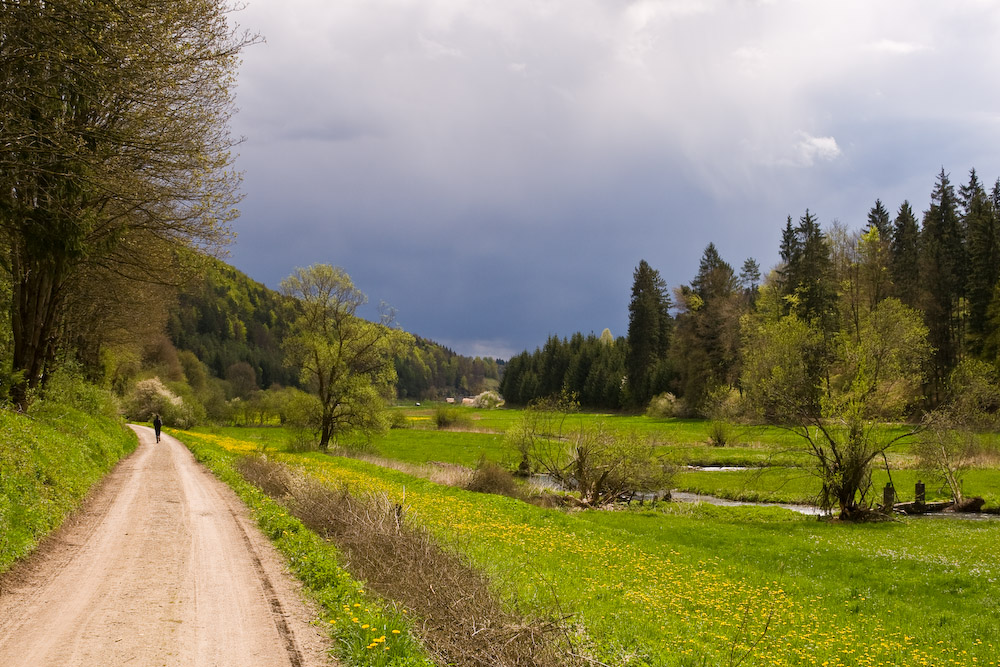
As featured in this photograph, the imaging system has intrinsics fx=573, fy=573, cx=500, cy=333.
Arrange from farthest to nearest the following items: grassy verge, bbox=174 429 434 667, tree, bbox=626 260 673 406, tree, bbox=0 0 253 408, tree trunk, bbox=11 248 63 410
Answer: tree, bbox=626 260 673 406
tree trunk, bbox=11 248 63 410
tree, bbox=0 0 253 408
grassy verge, bbox=174 429 434 667

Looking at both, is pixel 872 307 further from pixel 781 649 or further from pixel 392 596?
pixel 392 596

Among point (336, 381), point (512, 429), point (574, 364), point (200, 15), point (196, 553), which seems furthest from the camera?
point (574, 364)

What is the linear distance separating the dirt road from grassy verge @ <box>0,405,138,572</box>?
0.46 m

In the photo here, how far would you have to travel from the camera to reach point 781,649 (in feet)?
33.9

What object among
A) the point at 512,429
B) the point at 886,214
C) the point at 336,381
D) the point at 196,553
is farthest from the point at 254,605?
Result: the point at 886,214

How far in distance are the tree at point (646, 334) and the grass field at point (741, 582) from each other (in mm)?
80964

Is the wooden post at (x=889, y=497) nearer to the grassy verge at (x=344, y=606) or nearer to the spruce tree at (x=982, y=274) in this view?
the grassy verge at (x=344, y=606)

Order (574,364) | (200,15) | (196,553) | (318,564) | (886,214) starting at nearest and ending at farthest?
(318,564) → (196,553) → (200,15) → (886,214) → (574,364)

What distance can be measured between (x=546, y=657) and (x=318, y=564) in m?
5.28

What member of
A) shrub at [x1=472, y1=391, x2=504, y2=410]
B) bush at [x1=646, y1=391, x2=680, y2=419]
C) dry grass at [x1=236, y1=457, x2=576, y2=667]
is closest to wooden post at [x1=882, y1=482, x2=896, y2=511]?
dry grass at [x1=236, y1=457, x2=576, y2=667]

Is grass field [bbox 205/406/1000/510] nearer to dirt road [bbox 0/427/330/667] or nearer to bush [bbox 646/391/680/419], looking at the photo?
bush [bbox 646/391/680/419]

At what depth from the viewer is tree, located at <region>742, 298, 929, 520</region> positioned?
82.6 feet

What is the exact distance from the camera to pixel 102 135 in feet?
38.4

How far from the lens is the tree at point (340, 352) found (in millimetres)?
45406
